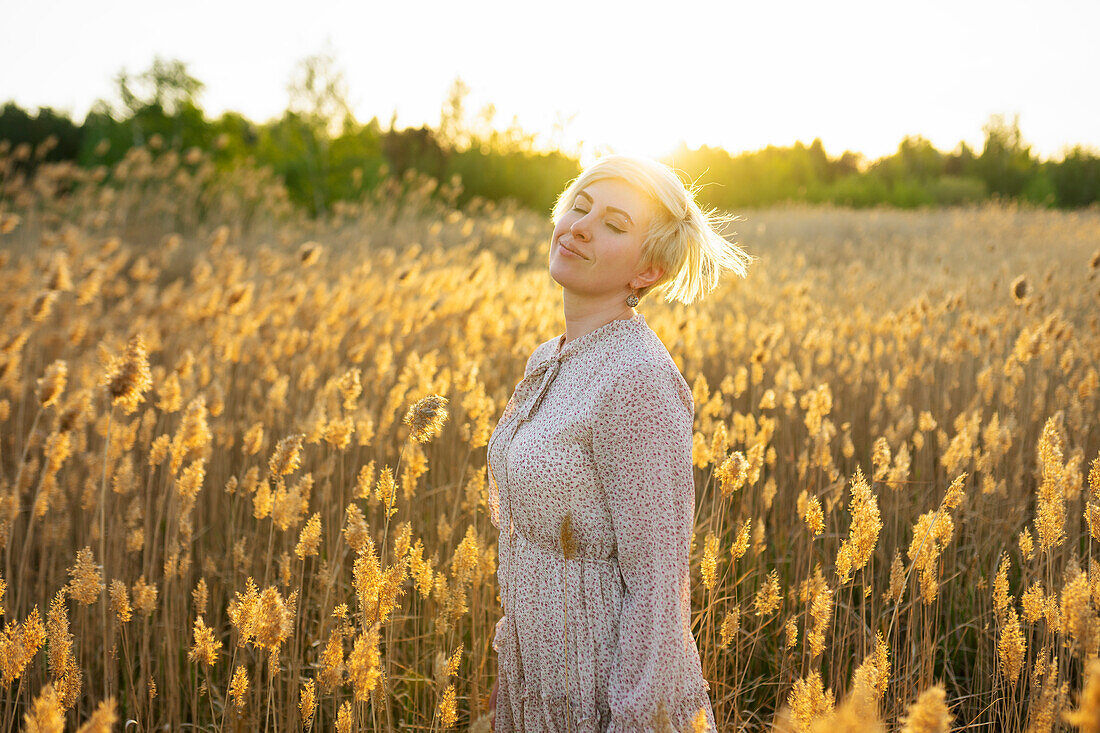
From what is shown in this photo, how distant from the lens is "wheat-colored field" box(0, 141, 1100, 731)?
1630 mm

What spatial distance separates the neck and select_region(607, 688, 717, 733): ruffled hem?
2.83 feet

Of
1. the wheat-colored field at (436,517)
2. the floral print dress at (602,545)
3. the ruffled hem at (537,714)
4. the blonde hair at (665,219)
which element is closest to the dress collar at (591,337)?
the floral print dress at (602,545)

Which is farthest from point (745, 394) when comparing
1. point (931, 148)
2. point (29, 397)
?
point (931, 148)

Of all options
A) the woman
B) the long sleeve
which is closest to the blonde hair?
the woman

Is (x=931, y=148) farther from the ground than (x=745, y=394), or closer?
farther from the ground

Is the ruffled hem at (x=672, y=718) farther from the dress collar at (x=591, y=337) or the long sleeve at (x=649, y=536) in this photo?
the dress collar at (x=591, y=337)

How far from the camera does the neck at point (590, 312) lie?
6.07 ft

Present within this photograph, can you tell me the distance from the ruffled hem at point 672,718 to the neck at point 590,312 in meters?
0.86

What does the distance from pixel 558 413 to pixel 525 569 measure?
39 centimetres

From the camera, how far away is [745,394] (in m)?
4.66

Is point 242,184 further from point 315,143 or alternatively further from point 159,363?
point 315,143

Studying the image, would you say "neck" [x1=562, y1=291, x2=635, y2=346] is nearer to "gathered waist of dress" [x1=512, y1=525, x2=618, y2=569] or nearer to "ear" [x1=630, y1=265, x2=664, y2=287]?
"ear" [x1=630, y1=265, x2=664, y2=287]

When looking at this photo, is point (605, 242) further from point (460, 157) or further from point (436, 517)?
point (460, 157)

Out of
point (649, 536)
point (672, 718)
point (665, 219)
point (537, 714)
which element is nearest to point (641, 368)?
point (649, 536)
